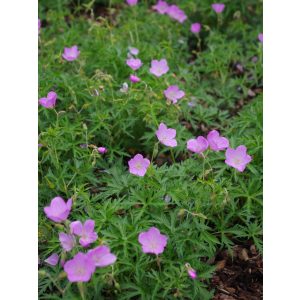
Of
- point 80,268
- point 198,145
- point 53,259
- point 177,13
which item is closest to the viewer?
point 80,268

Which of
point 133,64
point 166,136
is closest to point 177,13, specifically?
point 133,64

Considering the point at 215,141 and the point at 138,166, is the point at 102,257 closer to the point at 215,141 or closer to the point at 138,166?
the point at 138,166

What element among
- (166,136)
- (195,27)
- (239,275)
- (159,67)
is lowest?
(239,275)

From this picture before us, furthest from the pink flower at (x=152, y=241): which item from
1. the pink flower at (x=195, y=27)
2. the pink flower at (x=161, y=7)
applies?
the pink flower at (x=161, y=7)

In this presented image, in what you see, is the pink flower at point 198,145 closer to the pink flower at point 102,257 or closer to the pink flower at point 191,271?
the pink flower at point 191,271

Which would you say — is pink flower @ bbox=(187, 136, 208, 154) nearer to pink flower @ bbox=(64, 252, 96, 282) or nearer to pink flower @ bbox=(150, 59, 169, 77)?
pink flower @ bbox=(64, 252, 96, 282)

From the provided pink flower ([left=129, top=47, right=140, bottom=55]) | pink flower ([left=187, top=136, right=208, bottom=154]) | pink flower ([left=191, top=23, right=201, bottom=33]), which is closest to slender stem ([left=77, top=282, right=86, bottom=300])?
pink flower ([left=187, top=136, right=208, bottom=154])

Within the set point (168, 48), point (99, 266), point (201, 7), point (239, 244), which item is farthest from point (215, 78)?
point (99, 266)

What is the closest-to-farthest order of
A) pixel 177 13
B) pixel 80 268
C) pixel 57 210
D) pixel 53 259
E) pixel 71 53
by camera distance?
pixel 80 268 → pixel 57 210 → pixel 53 259 → pixel 71 53 → pixel 177 13

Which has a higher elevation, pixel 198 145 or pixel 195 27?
pixel 198 145
